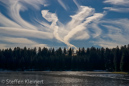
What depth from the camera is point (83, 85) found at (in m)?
51.8

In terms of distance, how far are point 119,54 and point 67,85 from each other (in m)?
105

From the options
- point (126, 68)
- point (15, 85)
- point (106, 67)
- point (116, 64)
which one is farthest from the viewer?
point (106, 67)

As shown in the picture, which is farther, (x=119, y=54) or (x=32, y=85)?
(x=119, y=54)

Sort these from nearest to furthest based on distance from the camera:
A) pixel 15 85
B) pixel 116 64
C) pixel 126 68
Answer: pixel 15 85 → pixel 126 68 → pixel 116 64

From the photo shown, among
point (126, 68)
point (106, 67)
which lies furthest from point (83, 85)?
point (106, 67)

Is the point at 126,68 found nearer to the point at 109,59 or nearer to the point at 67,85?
the point at 109,59

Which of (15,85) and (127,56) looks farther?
(127,56)

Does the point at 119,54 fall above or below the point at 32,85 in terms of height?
above

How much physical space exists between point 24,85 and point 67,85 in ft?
38.4

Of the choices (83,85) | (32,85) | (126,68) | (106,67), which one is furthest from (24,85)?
(106,67)

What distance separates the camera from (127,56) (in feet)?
423

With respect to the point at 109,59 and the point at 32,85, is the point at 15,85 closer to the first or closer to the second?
the point at 32,85

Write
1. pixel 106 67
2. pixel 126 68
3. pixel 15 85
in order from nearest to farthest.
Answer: pixel 15 85
pixel 126 68
pixel 106 67

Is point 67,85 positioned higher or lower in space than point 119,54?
lower
